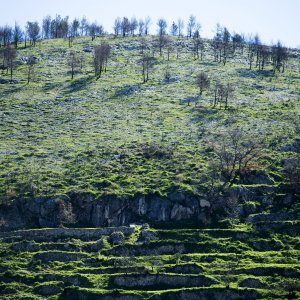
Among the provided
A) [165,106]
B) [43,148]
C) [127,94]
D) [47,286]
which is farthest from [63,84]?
[47,286]

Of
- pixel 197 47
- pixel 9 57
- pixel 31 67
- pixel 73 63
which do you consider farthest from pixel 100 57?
pixel 197 47

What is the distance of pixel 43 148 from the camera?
335 feet

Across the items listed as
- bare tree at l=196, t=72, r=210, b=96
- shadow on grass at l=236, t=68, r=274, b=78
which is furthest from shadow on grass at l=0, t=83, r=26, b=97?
shadow on grass at l=236, t=68, r=274, b=78

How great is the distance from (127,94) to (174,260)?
74.0m

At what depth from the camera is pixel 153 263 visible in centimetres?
6662

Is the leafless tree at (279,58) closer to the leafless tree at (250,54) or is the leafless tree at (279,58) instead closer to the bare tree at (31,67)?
the leafless tree at (250,54)

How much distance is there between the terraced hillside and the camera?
61688 mm

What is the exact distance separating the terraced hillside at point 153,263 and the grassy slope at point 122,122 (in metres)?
10.4

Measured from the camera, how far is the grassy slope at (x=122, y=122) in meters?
86.9

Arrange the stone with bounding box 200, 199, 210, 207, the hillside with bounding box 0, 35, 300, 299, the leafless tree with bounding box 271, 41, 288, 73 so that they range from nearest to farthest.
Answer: the hillside with bounding box 0, 35, 300, 299 < the stone with bounding box 200, 199, 210, 207 < the leafless tree with bounding box 271, 41, 288, 73

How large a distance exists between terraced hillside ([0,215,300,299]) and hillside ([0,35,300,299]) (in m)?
0.15

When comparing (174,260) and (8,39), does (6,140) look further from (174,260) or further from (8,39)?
(8,39)

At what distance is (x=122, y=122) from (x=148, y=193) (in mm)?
37968

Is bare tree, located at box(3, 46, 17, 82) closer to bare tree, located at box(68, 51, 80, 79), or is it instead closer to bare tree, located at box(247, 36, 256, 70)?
bare tree, located at box(68, 51, 80, 79)
